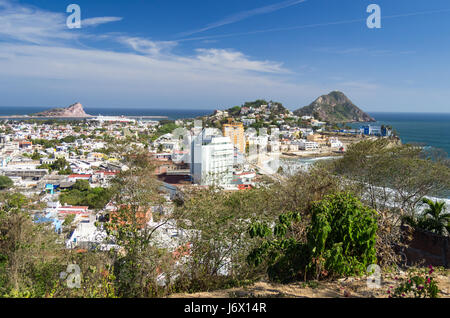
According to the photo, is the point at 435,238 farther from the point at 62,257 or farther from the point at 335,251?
the point at 62,257

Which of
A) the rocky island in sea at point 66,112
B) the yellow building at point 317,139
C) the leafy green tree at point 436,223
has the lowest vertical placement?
the leafy green tree at point 436,223

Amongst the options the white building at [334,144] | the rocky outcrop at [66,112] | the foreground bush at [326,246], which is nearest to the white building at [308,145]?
the white building at [334,144]

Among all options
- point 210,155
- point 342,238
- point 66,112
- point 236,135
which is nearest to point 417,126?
point 236,135

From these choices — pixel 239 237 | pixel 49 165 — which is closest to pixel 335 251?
pixel 239 237

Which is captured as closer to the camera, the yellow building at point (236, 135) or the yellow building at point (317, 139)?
the yellow building at point (236, 135)

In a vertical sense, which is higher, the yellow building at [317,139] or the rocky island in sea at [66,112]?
the rocky island in sea at [66,112]

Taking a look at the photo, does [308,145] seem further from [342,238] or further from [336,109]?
[336,109]

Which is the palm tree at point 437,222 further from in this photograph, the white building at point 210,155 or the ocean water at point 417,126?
the white building at point 210,155

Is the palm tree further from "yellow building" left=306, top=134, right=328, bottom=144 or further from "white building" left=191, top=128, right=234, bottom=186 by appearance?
"yellow building" left=306, top=134, right=328, bottom=144
